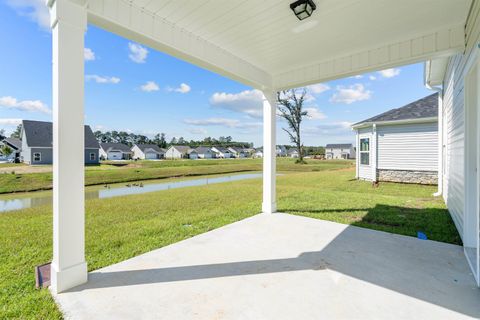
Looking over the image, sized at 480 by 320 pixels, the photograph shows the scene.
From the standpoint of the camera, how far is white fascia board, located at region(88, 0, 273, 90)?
93.4 inches

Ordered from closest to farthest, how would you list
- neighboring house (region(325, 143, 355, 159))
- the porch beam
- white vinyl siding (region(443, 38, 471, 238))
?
1. the porch beam
2. white vinyl siding (region(443, 38, 471, 238))
3. neighboring house (region(325, 143, 355, 159))

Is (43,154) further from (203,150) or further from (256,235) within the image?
(203,150)

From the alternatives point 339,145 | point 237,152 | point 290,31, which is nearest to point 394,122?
point 290,31

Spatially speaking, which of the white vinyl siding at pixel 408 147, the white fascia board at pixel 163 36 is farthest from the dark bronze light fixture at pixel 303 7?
the white vinyl siding at pixel 408 147

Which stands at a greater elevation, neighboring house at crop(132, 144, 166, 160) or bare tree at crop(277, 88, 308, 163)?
bare tree at crop(277, 88, 308, 163)

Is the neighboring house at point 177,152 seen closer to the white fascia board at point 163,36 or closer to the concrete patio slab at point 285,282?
the white fascia board at point 163,36

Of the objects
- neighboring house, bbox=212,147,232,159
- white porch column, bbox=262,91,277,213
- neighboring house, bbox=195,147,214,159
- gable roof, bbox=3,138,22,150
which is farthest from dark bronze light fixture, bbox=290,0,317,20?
neighboring house, bbox=212,147,232,159

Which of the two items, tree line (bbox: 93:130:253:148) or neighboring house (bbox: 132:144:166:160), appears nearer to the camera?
neighboring house (bbox: 132:144:166:160)

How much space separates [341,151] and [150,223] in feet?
198

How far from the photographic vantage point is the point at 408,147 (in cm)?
916

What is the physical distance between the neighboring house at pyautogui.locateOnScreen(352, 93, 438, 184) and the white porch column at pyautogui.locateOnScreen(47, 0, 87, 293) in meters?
10.5

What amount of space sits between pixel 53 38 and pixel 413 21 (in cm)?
401

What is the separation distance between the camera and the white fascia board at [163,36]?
2371 mm

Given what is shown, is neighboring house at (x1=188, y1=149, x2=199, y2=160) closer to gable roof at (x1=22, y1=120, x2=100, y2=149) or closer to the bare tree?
gable roof at (x1=22, y1=120, x2=100, y2=149)
